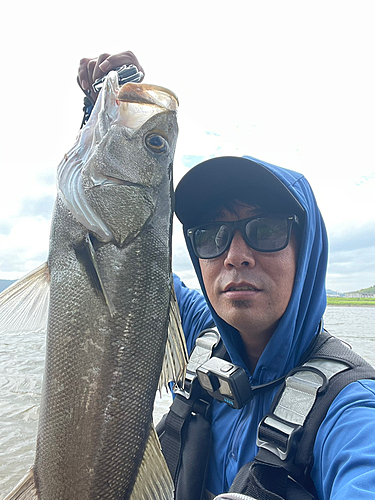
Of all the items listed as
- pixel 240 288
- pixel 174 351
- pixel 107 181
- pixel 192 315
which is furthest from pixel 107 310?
pixel 192 315

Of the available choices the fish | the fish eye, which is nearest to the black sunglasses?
the fish

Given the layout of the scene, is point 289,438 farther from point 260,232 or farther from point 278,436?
point 260,232

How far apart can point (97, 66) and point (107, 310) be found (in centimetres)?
180

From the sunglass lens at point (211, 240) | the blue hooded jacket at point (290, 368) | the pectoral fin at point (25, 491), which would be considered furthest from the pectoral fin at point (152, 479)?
the sunglass lens at point (211, 240)

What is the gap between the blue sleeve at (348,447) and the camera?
1.33 m

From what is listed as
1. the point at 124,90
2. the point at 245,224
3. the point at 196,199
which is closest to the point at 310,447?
the point at 245,224

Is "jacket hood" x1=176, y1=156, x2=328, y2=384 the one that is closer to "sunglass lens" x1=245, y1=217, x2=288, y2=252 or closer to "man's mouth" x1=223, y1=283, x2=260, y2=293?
"sunglass lens" x1=245, y1=217, x2=288, y2=252

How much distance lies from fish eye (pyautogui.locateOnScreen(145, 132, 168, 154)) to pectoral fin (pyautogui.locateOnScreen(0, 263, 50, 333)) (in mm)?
906

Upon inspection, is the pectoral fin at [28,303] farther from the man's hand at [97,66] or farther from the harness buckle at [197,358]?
the man's hand at [97,66]

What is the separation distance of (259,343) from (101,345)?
4.34 ft

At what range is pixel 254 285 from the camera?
2238mm

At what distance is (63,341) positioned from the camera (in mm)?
1631

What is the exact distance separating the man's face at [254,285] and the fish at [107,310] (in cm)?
56

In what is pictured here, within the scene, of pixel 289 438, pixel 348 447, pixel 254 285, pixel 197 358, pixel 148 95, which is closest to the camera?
pixel 348 447
